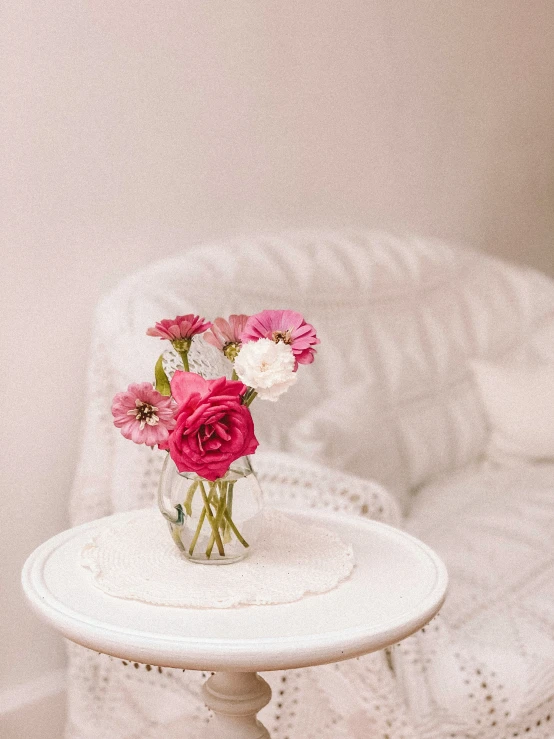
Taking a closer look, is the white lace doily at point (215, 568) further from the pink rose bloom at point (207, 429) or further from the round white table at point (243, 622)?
the pink rose bloom at point (207, 429)

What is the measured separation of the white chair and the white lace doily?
0.72 feet

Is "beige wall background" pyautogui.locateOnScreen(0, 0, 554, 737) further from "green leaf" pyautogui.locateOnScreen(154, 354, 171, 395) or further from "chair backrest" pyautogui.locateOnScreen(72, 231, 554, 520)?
"green leaf" pyautogui.locateOnScreen(154, 354, 171, 395)

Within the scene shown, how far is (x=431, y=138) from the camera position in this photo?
2578 millimetres

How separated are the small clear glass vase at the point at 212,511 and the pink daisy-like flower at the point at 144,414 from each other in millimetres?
57

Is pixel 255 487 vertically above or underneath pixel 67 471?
above

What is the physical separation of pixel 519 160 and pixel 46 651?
2192 mm

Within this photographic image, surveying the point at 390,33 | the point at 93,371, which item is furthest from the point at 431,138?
the point at 93,371

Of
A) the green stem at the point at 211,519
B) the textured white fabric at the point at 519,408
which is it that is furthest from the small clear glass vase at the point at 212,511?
the textured white fabric at the point at 519,408

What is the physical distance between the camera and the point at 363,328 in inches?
80.1

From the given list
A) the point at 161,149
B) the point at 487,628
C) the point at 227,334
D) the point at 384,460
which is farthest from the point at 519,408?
the point at 227,334

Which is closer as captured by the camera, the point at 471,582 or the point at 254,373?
the point at 254,373

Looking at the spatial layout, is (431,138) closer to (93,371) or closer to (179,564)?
(93,371)

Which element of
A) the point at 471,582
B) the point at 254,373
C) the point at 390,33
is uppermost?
the point at 390,33

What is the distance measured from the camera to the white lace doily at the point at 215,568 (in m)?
0.96
